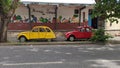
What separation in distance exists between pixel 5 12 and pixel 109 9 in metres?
9.11

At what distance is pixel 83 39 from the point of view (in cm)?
2412

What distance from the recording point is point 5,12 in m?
20.9

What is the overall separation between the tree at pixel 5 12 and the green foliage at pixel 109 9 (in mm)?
8007

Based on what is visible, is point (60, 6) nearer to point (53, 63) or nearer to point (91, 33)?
point (91, 33)

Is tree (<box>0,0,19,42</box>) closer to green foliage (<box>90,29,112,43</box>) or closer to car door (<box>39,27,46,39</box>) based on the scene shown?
car door (<box>39,27,46,39</box>)

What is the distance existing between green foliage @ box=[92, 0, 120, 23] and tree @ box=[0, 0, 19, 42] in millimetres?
8007

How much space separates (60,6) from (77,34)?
5.35 metres

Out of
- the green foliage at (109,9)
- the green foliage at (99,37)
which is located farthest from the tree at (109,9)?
the green foliage at (99,37)

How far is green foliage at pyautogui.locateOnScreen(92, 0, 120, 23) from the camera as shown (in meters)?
14.2

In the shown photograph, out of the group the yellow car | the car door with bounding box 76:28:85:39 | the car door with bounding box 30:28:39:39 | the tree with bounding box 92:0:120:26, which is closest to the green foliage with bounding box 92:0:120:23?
the tree with bounding box 92:0:120:26

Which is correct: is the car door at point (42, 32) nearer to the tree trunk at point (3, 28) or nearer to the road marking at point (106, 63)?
the tree trunk at point (3, 28)

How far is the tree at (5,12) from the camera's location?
20466 mm

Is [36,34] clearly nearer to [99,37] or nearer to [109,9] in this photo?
[99,37]

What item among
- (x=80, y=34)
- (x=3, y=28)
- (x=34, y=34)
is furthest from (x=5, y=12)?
(x=80, y=34)
